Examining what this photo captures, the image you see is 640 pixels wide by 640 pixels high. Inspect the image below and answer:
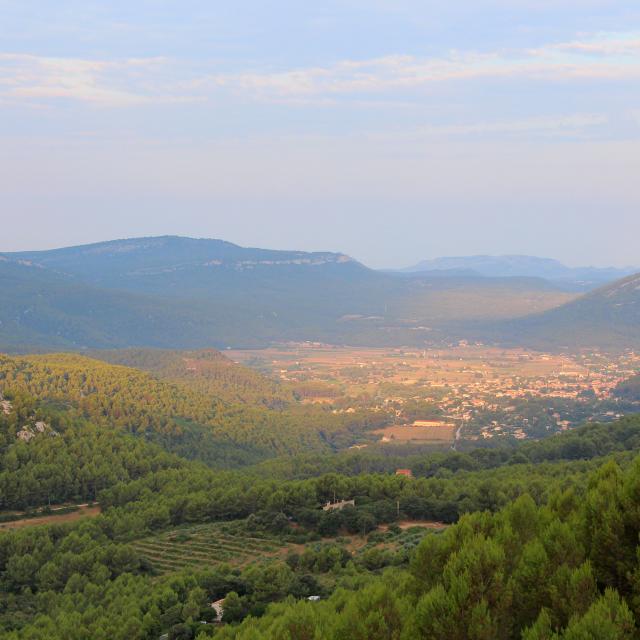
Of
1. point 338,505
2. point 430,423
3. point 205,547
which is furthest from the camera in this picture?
point 430,423

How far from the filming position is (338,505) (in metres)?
46.9

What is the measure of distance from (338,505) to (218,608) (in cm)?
1528

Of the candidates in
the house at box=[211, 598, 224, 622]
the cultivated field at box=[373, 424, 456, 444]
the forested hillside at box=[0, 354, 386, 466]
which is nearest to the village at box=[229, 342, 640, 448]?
the cultivated field at box=[373, 424, 456, 444]

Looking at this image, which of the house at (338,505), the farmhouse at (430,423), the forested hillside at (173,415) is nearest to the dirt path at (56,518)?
the forested hillside at (173,415)

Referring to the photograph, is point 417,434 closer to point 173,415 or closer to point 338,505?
point 173,415

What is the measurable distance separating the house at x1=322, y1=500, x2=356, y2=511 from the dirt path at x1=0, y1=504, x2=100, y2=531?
1563 centimetres

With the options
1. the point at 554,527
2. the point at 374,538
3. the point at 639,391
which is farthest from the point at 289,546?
the point at 639,391

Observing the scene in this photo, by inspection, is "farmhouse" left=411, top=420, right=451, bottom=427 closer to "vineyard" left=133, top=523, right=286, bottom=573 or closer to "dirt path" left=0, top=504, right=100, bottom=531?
"dirt path" left=0, top=504, right=100, bottom=531

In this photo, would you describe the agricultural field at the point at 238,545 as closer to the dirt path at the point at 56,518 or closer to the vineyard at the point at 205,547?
the vineyard at the point at 205,547

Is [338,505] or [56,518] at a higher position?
[338,505]

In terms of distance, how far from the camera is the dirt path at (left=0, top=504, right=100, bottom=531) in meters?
51.1

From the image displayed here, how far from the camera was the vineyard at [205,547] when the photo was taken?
136ft

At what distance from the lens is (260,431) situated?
Answer: 4013 inches

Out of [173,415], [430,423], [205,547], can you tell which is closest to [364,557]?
[205,547]
